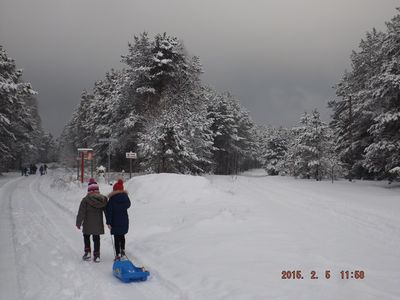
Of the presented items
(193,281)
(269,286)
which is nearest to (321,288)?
(269,286)

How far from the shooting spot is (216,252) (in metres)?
9.31

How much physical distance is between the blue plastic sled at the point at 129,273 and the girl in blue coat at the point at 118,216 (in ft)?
4.52

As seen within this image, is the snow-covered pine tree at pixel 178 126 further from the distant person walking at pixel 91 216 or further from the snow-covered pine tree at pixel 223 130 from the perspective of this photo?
the distant person walking at pixel 91 216

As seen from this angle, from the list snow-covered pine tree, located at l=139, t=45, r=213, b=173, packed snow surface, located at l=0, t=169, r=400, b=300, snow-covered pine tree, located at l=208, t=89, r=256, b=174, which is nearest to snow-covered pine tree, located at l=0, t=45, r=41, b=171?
snow-covered pine tree, located at l=139, t=45, r=213, b=173

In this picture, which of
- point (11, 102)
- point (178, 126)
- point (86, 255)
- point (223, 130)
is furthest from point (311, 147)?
point (86, 255)

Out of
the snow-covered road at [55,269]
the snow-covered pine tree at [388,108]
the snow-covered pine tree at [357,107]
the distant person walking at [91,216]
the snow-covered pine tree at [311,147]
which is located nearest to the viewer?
the snow-covered road at [55,269]

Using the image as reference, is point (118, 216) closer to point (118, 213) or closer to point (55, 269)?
point (118, 213)

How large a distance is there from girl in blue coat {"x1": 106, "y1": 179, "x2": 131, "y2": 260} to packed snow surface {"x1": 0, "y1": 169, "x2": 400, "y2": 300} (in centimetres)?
50

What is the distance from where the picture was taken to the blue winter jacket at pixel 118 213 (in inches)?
367

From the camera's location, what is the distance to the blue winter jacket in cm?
932

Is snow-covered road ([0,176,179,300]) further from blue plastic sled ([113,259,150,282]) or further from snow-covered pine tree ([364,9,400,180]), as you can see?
snow-covered pine tree ([364,9,400,180])

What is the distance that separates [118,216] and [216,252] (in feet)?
7.75

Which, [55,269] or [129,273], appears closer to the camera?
[129,273]

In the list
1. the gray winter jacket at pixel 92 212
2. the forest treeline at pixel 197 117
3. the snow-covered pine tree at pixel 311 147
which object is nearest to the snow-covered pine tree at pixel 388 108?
the forest treeline at pixel 197 117
